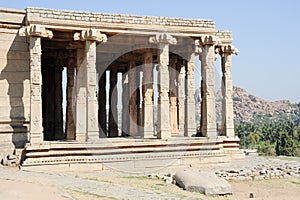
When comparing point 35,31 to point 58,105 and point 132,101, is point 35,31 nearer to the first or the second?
point 58,105

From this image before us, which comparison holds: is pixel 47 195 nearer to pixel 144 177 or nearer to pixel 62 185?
pixel 62 185

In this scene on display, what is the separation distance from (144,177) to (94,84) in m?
4.39

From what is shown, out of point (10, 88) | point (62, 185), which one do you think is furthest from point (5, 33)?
point (62, 185)

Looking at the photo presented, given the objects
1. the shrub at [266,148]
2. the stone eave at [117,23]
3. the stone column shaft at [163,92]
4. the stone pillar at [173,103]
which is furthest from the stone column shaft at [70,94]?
the shrub at [266,148]

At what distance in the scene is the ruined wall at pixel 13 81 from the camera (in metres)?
16.4

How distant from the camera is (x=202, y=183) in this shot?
12.5 m

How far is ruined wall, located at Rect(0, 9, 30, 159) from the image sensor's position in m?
16.4

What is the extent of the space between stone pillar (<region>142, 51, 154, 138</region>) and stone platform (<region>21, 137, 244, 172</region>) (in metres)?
3.17

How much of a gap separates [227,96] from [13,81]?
10.5 m

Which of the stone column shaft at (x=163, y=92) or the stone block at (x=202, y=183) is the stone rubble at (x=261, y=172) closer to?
the stone block at (x=202, y=183)

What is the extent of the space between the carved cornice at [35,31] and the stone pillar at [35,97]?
0.77 ft

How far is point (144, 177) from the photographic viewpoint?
14.5 metres

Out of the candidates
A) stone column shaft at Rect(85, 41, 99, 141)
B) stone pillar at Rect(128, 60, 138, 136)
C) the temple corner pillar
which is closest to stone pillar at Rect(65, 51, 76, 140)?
stone pillar at Rect(128, 60, 138, 136)

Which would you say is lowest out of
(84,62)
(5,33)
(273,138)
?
(273,138)
